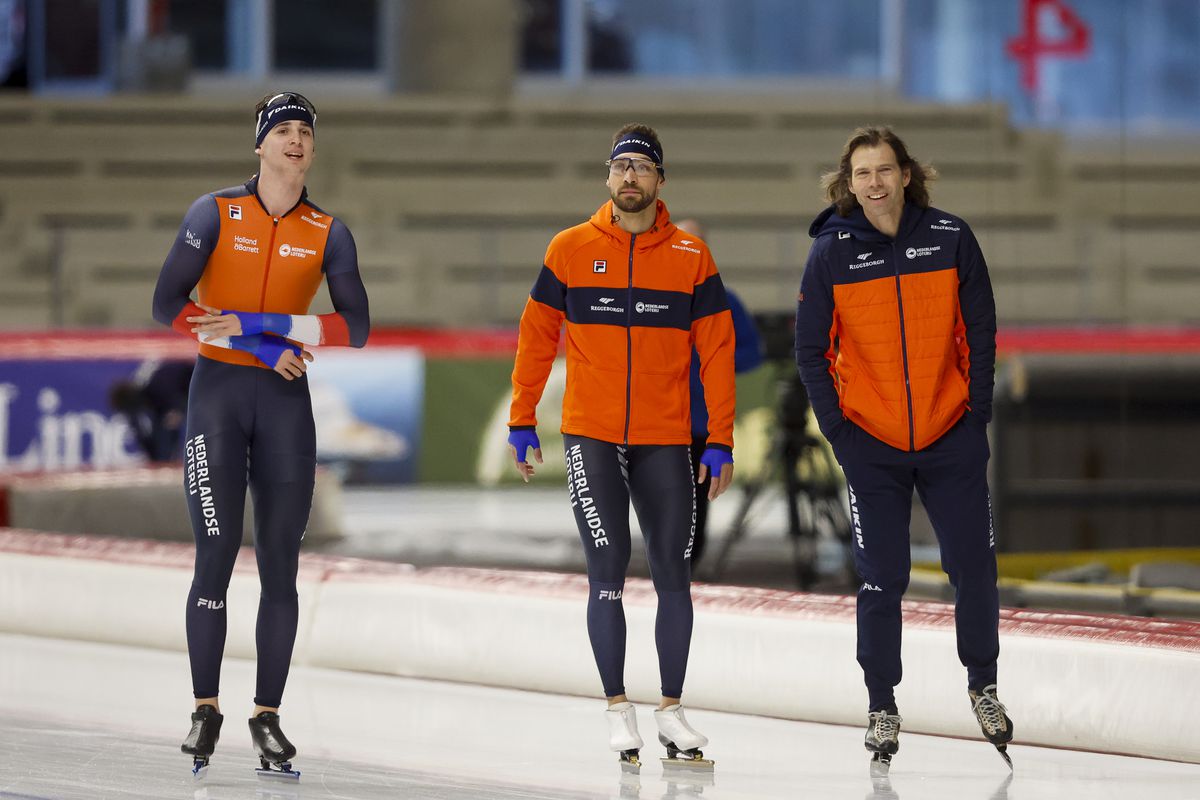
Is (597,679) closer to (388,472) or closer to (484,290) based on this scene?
(388,472)

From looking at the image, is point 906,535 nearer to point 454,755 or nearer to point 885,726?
point 885,726

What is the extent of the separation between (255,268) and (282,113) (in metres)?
0.38

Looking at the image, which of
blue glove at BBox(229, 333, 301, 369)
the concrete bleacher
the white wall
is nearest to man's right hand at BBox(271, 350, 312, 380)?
blue glove at BBox(229, 333, 301, 369)

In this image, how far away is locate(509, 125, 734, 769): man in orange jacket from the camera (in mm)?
3975

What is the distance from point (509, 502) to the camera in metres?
11.1

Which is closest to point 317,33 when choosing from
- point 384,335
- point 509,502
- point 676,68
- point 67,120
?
point 67,120

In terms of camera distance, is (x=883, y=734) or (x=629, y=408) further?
(x=629, y=408)

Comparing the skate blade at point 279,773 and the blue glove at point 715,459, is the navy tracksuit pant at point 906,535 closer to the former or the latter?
the blue glove at point 715,459

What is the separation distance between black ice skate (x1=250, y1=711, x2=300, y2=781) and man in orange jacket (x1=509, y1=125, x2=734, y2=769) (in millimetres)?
773

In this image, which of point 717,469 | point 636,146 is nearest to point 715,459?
point 717,469

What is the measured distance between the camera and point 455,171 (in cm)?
1634

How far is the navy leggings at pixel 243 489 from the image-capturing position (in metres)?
3.81

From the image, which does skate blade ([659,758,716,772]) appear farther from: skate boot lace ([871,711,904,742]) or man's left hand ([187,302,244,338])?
man's left hand ([187,302,244,338])

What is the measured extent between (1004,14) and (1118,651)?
12.1 meters
